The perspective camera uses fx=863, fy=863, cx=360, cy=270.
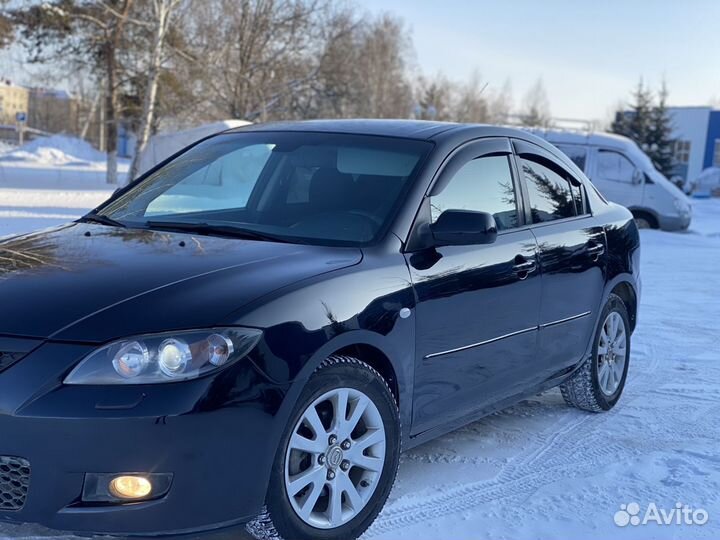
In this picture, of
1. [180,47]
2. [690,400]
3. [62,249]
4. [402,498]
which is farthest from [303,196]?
[180,47]

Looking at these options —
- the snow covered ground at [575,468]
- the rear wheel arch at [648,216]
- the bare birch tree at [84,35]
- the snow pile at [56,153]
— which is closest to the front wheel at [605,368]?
the snow covered ground at [575,468]

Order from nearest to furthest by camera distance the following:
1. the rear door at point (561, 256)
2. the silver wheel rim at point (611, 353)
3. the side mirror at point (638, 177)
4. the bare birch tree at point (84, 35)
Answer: the rear door at point (561, 256), the silver wheel rim at point (611, 353), the side mirror at point (638, 177), the bare birch tree at point (84, 35)

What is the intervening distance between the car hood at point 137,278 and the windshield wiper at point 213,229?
0.09 metres

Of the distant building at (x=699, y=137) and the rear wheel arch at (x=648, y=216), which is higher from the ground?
the distant building at (x=699, y=137)

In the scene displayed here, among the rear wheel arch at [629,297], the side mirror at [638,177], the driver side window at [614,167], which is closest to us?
the rear wheel arch at [629,297]

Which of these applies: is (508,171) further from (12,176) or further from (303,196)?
(12,176)

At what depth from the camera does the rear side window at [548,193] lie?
15.4 ft

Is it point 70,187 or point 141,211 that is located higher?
point 141,211

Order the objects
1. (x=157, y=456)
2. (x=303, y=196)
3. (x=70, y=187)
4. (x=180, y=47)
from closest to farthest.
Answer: (x=157, y=456), (x=303, y=196), (x=70, y=187), (x=180, y=47)

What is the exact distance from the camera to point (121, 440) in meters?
2.65

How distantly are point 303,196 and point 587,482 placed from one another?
1927mm

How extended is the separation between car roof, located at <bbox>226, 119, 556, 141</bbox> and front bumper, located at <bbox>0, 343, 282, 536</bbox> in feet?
6.14

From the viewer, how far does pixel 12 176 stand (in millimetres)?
31062

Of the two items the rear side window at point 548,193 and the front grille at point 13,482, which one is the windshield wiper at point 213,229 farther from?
the rear side window at point 548,193
